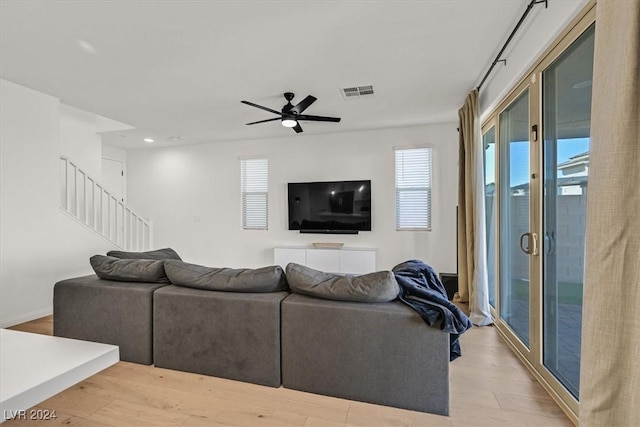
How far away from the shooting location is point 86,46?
256 cm

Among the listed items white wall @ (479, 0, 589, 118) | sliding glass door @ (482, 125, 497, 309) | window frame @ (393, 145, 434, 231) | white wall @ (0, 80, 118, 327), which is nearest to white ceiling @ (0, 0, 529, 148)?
white wall @ (479, 0, 589, 118)

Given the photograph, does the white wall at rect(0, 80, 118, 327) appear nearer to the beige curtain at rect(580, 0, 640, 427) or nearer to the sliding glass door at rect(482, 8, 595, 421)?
the beige curtain at rect(580, 0, 640, 427)

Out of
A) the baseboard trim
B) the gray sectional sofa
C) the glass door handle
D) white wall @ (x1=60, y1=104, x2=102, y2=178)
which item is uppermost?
white wall @ (x1=60, y1=104, x2=102, y2=178)

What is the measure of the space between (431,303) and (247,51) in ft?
8.23

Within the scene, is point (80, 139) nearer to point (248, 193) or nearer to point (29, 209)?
point (29, 209)

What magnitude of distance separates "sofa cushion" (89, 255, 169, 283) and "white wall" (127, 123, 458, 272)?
132 inches

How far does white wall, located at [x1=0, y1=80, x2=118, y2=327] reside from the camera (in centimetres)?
321

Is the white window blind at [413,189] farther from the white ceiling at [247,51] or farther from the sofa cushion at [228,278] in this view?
the sofa cushion at [228,278]

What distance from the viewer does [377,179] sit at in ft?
17.1

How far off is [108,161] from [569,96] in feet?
23.9

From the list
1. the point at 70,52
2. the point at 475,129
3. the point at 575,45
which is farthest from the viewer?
the point at 475,129

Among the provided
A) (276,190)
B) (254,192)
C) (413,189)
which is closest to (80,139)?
(254,192)

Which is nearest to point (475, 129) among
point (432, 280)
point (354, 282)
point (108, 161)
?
point (432, 280)

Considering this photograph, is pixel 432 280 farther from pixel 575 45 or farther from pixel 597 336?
pixel 575 45
